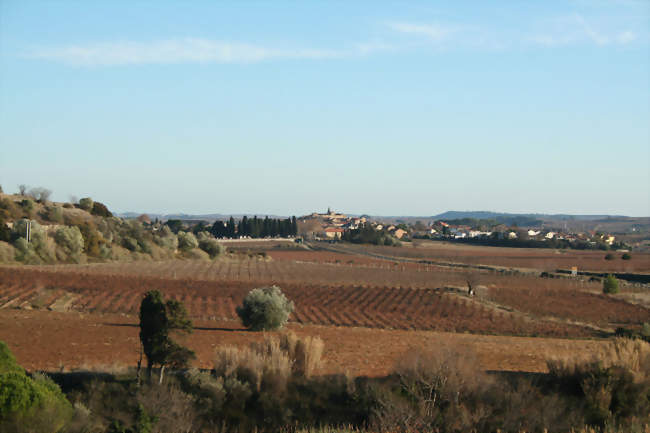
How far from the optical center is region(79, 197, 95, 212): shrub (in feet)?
267

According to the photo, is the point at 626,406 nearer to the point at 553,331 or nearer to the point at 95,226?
the point at 553,331

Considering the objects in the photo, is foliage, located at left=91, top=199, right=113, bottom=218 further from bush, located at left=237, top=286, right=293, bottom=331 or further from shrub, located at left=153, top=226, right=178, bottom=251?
bush, located at left=237, top=286, right=293, bottom=331

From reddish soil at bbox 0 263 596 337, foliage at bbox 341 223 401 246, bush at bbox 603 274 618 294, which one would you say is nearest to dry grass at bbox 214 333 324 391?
reddish soil at bbox 0 263 596 337

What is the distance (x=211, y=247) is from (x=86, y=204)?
21711 mm

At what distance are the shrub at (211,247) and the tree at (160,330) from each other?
200 feet

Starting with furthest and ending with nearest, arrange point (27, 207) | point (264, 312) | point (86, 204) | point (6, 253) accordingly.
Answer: point (86, 204) < point (27, 207) < point (6, 253) < point (264, 312)

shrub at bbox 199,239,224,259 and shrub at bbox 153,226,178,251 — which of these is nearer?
shrub at bbox 153,226,178,251

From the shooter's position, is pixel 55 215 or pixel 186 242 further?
pixel 186 242

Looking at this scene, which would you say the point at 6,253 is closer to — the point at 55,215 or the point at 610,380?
the point at 55,215

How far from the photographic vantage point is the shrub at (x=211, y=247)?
2830 inches

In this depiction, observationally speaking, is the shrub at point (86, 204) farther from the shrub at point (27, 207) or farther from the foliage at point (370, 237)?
the foliage at point (370, 237)

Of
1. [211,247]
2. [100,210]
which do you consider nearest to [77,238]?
[211,247]

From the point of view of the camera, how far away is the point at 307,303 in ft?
102

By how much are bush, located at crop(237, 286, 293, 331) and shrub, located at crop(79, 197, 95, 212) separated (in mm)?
67059
